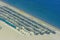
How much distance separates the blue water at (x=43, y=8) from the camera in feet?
61.9

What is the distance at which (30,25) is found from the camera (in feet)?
58.4

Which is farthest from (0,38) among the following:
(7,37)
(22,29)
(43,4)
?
(43,4)

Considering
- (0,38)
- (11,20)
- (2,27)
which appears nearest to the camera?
(0,38)

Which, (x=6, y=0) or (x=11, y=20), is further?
(x=6, y=0)

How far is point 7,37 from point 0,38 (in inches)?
19.8

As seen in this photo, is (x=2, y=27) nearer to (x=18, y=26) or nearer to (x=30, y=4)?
(x=18, y=26)

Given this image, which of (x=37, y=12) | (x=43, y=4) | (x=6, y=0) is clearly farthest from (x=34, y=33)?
(x=6, y=0)

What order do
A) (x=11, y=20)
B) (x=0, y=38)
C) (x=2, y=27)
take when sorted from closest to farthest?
(x=0, y=38), (x=2, y=27), (x=11, y=20)

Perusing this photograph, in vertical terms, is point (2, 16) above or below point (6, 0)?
below

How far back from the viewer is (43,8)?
2023cm

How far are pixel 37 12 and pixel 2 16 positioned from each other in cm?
306

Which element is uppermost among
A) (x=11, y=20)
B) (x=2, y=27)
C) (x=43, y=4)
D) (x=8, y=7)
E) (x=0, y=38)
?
(x=43, y=4)

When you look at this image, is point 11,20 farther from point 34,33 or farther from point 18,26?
point 34,33

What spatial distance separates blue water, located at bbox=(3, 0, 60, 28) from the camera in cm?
1887
